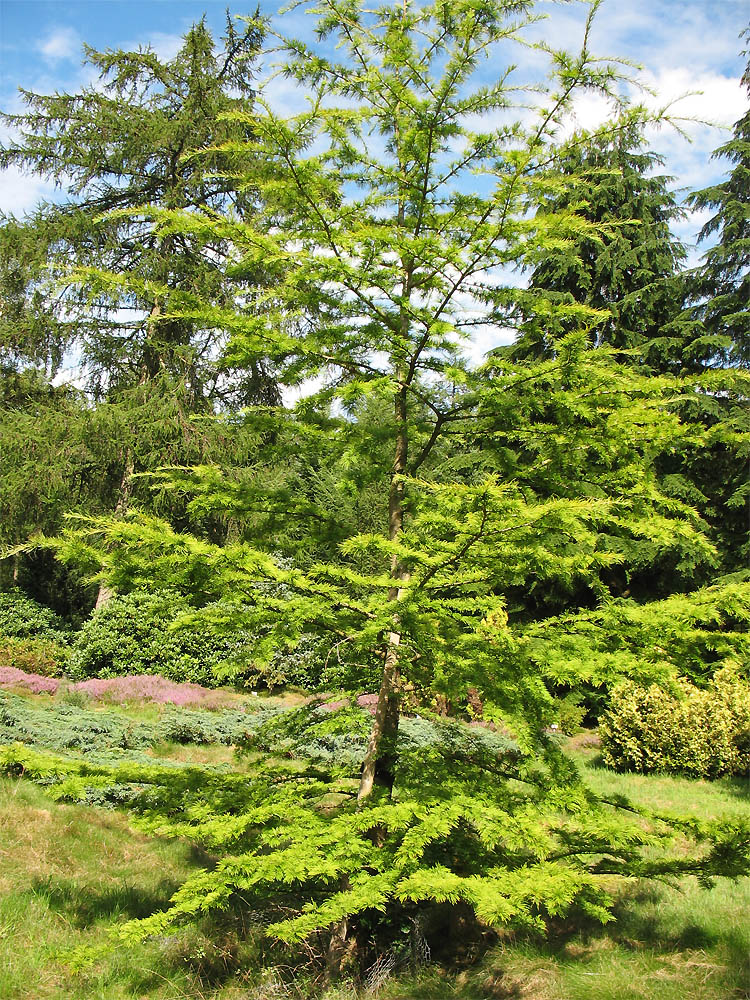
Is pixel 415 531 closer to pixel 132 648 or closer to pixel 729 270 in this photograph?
pixel 132 648

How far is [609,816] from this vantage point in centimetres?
392

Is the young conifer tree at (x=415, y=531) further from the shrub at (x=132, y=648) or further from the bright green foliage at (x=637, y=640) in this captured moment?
the shrub at (x=132, y=648)

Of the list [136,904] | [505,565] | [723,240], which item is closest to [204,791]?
[136,904]

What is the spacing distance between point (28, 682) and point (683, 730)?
10809 millimetres

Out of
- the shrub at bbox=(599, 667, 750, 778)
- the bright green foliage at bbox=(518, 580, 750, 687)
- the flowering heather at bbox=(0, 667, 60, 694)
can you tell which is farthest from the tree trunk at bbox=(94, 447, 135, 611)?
the bright green foliage at bbox=(518, 580, 750, 687)

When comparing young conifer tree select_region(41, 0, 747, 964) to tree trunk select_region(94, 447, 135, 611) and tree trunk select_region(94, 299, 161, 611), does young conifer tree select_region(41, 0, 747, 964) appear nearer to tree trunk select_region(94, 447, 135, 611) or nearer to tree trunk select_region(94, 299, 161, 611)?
tree trunk select_region(94, 299, 161, 611)

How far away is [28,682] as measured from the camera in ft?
39.3

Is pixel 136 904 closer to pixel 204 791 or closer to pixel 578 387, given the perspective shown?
pixel 204 791

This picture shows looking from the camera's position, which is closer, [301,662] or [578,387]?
[578,387]

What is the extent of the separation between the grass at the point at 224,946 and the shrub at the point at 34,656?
900 cm

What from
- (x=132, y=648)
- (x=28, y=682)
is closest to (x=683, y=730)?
(x=132, y=648)

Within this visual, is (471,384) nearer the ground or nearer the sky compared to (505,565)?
nearer the sky

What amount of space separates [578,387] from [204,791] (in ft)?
11.1

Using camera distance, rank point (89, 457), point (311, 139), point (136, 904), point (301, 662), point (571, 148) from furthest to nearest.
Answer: point (89, 457), point (301, 662), point (311, 139), point (136, 904), point (571, 148)
